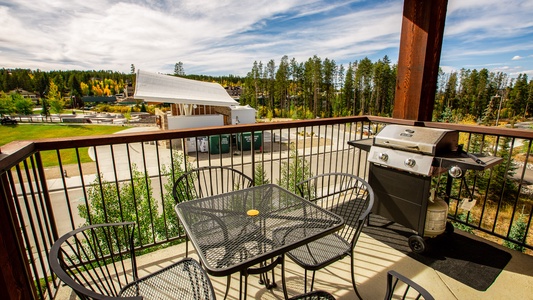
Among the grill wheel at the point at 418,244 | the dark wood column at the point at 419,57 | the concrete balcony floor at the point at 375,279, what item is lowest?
the concrete balcony floor at the point at 375,279

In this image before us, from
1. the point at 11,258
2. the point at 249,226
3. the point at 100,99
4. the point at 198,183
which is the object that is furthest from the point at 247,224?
the point at 100,99

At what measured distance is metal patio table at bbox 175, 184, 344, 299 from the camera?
111 centimetres

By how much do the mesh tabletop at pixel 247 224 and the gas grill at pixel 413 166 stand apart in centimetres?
114

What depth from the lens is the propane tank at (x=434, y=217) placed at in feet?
7.39

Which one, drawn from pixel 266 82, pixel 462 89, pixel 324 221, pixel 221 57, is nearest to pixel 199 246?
pixel 324 221

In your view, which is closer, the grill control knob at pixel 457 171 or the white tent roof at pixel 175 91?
the grill control knob at pixel 457 171

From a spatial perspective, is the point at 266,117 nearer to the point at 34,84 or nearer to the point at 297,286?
the point at 297,286

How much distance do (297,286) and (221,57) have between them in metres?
39.3

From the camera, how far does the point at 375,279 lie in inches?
77.3

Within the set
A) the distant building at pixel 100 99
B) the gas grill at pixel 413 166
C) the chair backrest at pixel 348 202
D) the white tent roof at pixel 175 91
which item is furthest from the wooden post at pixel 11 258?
the distant building at pixel 100 99

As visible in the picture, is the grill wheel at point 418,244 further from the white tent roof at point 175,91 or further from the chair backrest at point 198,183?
the white tent roof at point 175,91

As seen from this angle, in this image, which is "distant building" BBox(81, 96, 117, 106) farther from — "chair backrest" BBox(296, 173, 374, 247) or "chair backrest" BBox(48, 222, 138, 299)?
"chair backrest" BBox(48, 222, 138, 299)

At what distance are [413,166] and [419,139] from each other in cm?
23

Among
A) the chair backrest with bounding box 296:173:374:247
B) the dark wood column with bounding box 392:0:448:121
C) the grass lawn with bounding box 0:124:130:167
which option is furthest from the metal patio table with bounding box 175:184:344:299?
the grass lawn with bounding box 0:124:130:167
